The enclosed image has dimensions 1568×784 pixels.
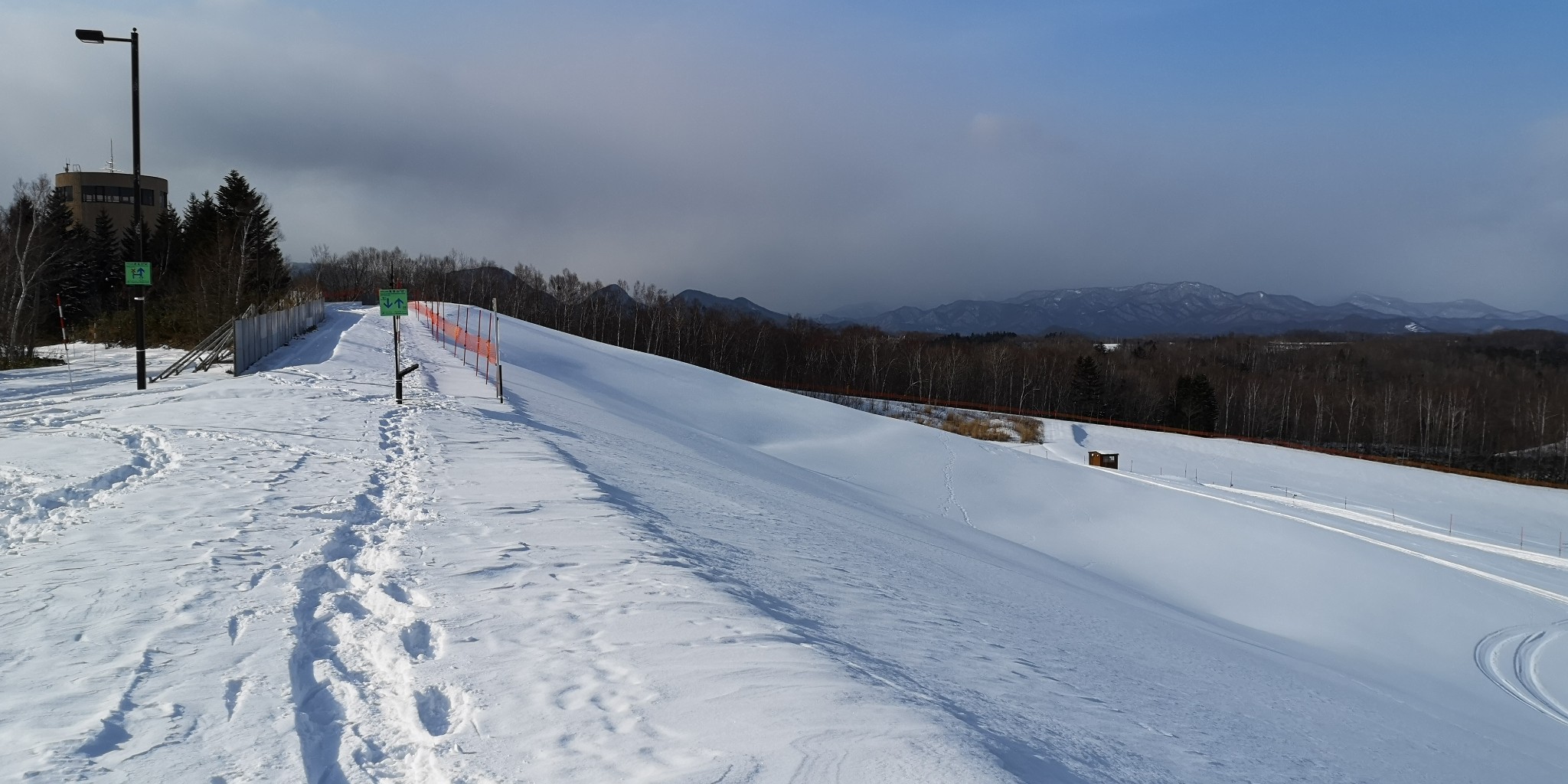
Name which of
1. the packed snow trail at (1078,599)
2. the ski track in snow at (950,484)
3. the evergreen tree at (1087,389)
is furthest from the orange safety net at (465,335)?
the evergreen tree at (1087,389)

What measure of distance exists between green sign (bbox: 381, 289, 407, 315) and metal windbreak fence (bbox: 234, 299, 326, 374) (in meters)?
6.46

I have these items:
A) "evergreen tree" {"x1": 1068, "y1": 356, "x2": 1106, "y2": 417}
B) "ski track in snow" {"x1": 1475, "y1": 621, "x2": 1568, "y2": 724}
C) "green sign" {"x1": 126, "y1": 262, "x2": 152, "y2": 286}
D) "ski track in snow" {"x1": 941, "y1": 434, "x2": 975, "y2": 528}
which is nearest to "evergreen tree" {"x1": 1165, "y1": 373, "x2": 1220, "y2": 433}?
"evergreen tree" {"x1": 1068, "y1": 356, "x2": 1106, "y2": 417}

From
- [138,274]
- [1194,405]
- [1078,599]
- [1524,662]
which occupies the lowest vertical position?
[1524,662]

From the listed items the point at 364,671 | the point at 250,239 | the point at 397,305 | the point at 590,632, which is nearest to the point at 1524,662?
Result: the point at 590,632

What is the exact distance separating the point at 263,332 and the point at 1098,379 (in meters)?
78.0

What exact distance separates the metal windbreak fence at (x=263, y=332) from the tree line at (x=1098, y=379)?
4866 cm

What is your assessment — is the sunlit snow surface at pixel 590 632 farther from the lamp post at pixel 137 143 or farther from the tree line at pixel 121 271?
the tree line at pixel 121 271

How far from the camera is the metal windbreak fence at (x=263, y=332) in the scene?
1989 cm

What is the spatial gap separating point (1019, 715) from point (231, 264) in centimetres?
4095

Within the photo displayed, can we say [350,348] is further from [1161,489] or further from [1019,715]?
[1161,489]

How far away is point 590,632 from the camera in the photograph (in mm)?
5250

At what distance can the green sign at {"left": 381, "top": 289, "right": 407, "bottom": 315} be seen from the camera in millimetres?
15883

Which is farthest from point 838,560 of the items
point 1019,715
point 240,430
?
point 240,430

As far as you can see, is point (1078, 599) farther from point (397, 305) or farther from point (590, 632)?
point (397, 305)
